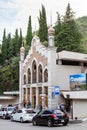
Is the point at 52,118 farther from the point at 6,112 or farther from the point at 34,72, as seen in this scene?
the point at 34,72

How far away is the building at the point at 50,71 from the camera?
41812mm

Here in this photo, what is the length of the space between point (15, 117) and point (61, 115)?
863 cm

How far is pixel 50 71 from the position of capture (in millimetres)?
41875

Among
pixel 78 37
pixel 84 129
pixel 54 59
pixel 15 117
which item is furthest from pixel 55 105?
pixel 78 37

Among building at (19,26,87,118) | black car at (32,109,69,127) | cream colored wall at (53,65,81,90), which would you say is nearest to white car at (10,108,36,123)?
black car at (32,109,69,127)

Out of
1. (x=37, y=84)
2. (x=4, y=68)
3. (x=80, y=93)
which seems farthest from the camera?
(x=4, y=68)

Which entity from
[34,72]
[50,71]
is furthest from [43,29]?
[50,71]

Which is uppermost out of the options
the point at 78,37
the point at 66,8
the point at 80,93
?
the point at 66,8

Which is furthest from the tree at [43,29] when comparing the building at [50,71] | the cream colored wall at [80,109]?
the cream colored wall at [80,109]

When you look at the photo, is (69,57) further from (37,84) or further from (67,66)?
(37,84)

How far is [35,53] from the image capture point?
4712 cm

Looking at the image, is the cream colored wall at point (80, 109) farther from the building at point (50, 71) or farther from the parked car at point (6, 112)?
the parked car at point (6, 112)

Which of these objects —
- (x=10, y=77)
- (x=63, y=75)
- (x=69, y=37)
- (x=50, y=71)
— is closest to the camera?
(x=50, y=71)

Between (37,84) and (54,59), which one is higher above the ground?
(54,59)
